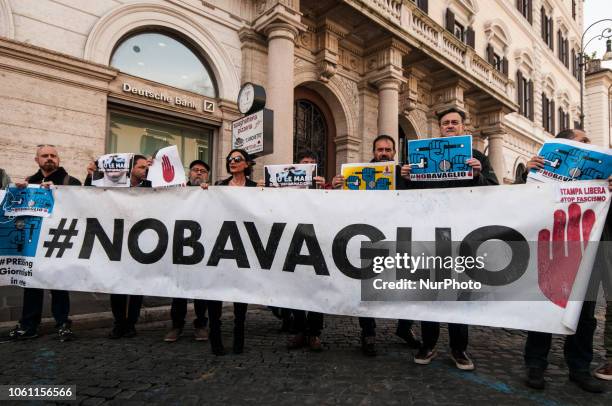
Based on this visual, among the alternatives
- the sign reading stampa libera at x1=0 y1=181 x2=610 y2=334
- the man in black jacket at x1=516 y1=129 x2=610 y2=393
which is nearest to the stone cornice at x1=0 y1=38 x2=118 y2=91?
the sign reading stampa libera at x1=0 y1=181 x2=610 y2=334

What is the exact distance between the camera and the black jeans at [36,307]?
13.3 feet

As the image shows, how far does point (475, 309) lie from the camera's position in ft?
10.3

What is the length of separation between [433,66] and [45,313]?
45.1 ft

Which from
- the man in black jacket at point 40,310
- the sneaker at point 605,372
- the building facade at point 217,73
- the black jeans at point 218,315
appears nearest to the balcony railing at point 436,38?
the building facade at point 217,73

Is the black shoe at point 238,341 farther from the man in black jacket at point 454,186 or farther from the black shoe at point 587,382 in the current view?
the black shoe at point 587,382

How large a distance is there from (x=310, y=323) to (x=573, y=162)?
2.77 m

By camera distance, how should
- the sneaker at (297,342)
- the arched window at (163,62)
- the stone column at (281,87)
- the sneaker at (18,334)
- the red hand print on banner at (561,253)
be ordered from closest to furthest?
1. the red hand print on banner at (561,253)
2. the sneaker at (297,342)
3. the sneaker at (18,334)
4. the arched window at (163,62)
5. the stone column at (281,87)

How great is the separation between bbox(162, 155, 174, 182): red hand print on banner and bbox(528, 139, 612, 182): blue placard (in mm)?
3460

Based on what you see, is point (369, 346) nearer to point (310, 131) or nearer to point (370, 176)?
point (370, 176)

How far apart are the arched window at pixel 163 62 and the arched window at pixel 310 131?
116 inches

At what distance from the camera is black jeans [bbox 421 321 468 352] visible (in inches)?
132

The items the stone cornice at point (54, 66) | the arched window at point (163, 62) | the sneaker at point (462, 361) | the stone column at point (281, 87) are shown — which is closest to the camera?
the sneaker at point (462, 361)

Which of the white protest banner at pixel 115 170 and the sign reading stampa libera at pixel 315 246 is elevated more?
the white protest banner at pixel 115 170

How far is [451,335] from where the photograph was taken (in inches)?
134
